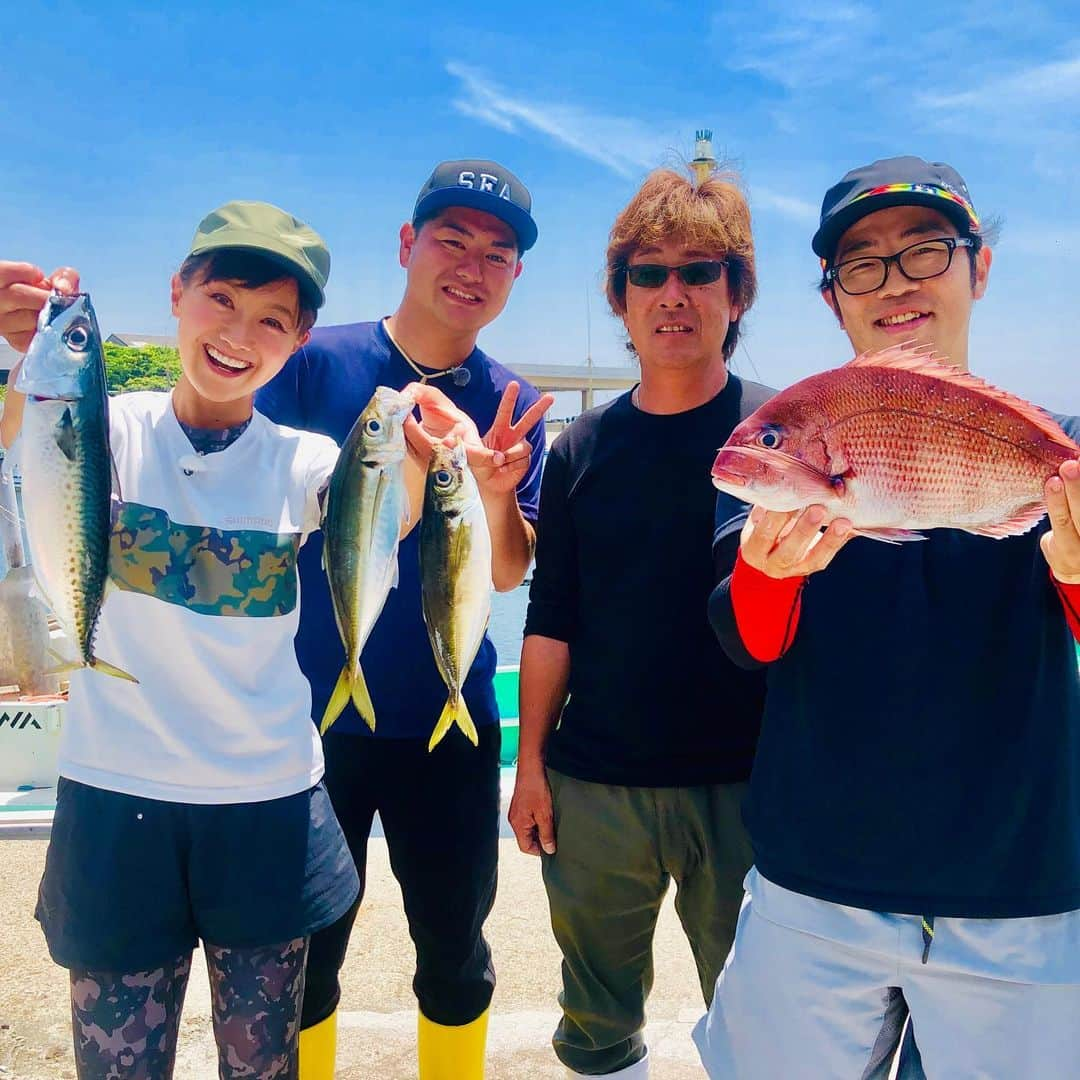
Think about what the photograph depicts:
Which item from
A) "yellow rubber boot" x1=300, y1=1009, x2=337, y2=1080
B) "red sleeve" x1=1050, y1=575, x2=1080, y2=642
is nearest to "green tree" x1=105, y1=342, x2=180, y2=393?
"yellow rubber boot" x1=300, y1=1009, x2=337, y2=1080

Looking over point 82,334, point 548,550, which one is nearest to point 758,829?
point 548,550

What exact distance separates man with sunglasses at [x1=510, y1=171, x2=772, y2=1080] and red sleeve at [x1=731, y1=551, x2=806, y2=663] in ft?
1.90

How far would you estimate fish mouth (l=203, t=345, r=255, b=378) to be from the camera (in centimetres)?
226

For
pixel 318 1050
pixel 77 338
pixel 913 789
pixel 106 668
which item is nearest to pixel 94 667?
pixel 106 668

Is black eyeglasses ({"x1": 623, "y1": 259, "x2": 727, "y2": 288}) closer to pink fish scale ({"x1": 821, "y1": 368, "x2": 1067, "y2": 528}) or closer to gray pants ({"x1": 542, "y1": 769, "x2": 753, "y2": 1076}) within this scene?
pink fish scale ({"x1": 821, "y1": 368, "x2": 1067, "y2": 528})

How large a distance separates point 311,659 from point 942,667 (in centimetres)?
201

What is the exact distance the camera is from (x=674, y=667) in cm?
268

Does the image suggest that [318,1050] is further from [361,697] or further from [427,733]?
[361,697]

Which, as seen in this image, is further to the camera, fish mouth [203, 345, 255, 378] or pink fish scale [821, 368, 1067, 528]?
A: fish mouth [203, 345, 255, 378]

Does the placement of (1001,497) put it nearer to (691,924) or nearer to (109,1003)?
(691,924)

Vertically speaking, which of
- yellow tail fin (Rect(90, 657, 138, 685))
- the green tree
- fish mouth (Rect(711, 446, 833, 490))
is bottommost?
yellow tail fin (Rect(90, 657, 138, 685))

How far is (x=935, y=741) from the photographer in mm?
1929

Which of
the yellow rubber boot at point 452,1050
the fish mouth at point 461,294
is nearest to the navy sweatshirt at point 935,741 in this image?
the yellow rubber boot at point 452,1050

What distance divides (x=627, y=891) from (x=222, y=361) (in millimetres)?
2046
